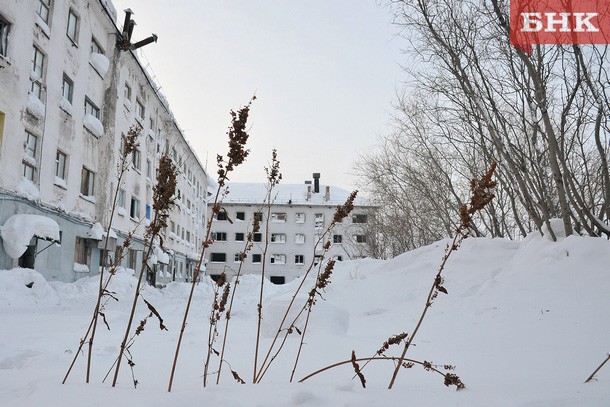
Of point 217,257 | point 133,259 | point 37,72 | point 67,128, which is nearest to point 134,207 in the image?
point 133,259

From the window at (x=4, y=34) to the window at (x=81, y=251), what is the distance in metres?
6.71

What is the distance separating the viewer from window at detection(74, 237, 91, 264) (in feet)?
53.3

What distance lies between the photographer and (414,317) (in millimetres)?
6918

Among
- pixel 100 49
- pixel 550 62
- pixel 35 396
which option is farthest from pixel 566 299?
pixel 100 49

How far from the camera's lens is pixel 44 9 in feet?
45.6

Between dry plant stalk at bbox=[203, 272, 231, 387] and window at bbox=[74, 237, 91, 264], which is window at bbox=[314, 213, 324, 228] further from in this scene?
dry plant stalk at bbox=[203, 272, 231, 387]

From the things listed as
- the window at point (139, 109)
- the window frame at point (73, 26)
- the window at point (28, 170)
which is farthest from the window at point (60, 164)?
the window at point (139, 109)

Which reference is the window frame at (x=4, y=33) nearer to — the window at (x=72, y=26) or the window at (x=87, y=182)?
the window at (x=72, y=26)

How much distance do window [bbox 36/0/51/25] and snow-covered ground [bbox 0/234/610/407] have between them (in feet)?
27.6

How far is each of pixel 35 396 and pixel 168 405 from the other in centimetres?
62

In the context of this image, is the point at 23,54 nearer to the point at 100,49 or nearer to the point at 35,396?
the point at 100,49

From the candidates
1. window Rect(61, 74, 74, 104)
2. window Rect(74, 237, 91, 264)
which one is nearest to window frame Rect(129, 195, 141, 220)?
window Rect(74, 237, 91, 264)

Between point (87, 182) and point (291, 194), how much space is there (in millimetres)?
34690

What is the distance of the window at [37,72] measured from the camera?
13.1 metres
